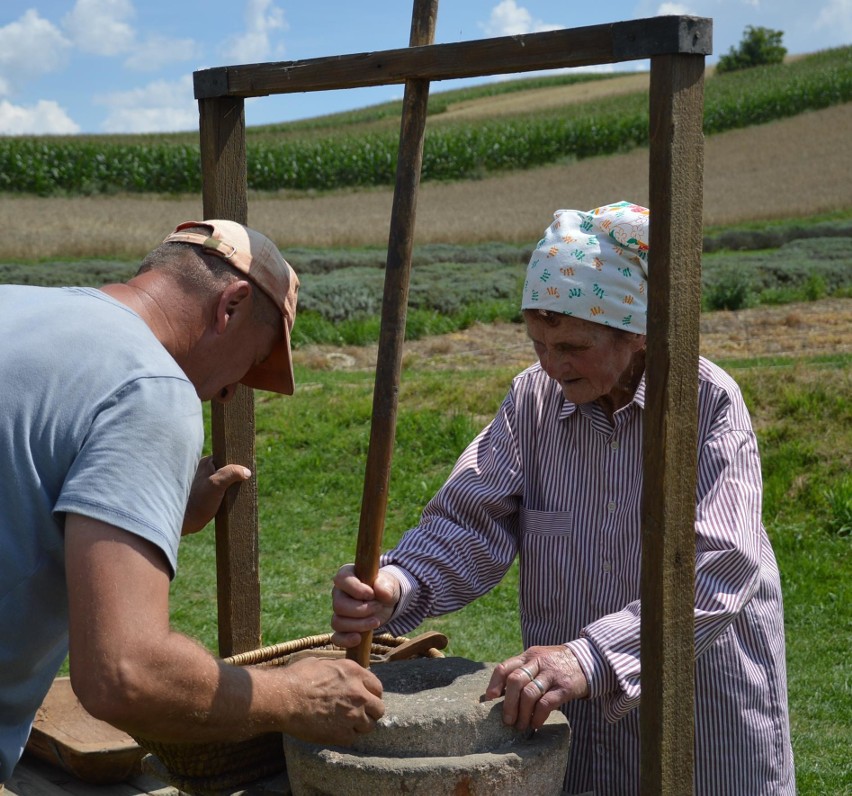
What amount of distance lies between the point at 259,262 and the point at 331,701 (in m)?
0.84

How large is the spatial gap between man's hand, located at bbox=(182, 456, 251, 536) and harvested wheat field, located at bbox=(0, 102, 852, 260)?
17.6 meters

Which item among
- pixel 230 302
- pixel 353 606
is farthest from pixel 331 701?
pixel 230 302

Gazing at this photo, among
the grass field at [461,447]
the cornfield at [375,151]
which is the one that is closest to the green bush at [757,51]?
the cornfield at [375,151]

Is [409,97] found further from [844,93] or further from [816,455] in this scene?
[844,93]

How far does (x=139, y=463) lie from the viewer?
1657 millimetres

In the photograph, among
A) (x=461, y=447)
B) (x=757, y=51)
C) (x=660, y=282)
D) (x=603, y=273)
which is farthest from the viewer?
(x=757, y=51)

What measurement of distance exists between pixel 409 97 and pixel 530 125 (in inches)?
1318

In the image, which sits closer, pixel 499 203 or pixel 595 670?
pixel 595 670

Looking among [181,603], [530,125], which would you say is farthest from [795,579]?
[530,125]

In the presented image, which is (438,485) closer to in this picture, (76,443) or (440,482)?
(440,482)

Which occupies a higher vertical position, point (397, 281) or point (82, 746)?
point (397, 281)

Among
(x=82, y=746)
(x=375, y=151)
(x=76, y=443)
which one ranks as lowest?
(x=82, y=746)

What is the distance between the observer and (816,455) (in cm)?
622

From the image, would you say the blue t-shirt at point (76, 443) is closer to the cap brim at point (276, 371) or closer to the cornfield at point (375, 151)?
the cap brim at point (276, 371)
